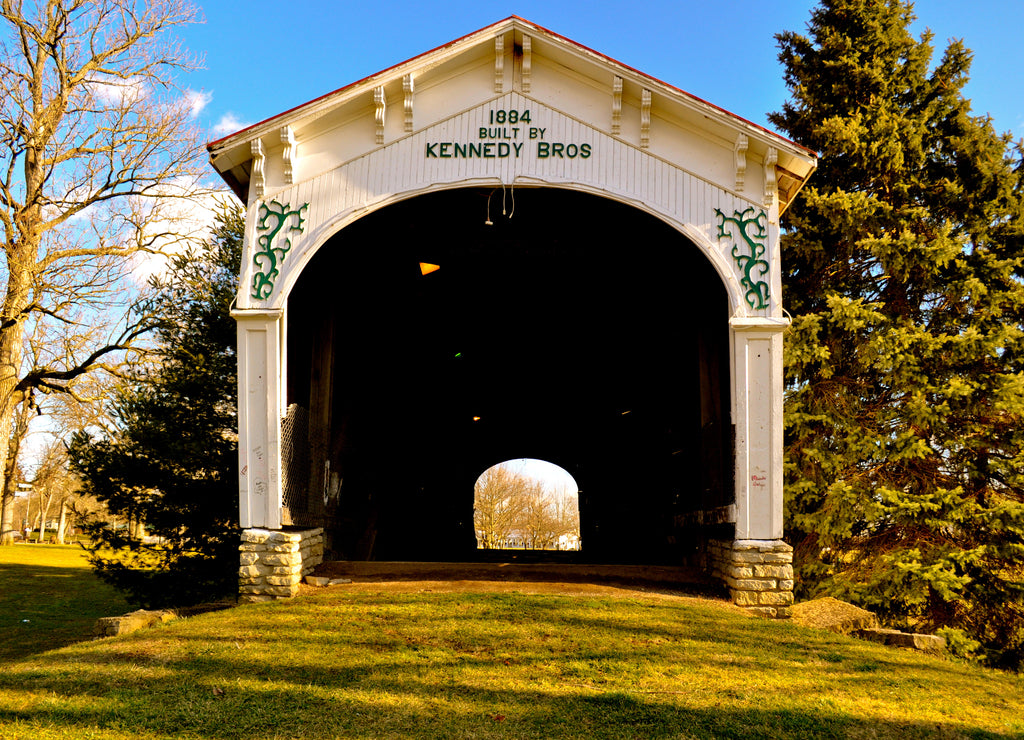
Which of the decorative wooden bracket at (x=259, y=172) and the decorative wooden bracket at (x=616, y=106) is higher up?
the decorative wooden bracket at (x=616, y=106)

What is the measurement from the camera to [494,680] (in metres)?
6.61

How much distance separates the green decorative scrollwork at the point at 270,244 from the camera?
9.91 m

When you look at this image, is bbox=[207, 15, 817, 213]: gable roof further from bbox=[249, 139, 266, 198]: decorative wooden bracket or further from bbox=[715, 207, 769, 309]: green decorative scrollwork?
bbox=[715, 207, 769, 309]: green decorative scrollwork

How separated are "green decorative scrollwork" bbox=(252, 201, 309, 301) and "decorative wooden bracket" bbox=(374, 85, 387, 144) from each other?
1.29 m

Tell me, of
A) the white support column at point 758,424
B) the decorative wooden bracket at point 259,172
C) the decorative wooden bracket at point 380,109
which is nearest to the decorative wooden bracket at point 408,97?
the decorative wooden bracket at point 380,109

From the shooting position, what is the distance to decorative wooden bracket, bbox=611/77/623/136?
Answer: 10.1 m

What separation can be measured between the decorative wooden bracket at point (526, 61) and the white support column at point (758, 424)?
4004 mm

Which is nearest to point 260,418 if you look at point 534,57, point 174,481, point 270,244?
point 270,244

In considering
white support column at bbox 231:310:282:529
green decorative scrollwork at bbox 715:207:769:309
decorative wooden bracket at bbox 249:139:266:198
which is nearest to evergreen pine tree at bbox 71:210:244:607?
white support column at bbox 231:310:282:529

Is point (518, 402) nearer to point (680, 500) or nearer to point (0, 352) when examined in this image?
point (680, 500)

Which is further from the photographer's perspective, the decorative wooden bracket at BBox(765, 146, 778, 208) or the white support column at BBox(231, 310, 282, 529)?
the decorative wooden bracket at BBox(765, 146, 778, 208)

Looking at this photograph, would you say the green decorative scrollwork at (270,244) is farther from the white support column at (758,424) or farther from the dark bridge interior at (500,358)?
the white support column at (758,424)

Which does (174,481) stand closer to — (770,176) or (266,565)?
(266,565)

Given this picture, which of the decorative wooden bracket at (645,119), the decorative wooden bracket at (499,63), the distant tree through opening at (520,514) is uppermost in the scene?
the decorative wooden bracket at (499,63)
